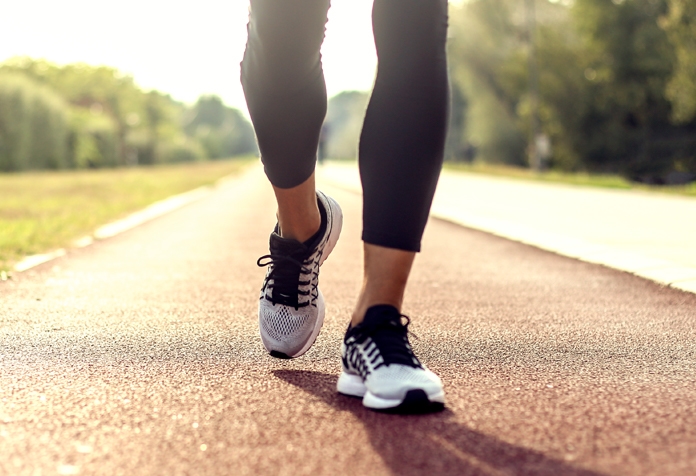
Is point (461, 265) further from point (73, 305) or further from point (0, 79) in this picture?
point (0, 79)

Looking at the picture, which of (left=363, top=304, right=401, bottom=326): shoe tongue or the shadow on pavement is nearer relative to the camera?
the shadow on pavement

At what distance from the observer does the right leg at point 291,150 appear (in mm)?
1966

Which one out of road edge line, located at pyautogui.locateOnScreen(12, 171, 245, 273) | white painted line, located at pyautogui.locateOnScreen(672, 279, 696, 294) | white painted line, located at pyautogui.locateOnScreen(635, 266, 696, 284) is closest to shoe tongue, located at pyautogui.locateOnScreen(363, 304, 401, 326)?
white painted line, located at pyautogui.locateOnScreen(672, 279, 696, 294)

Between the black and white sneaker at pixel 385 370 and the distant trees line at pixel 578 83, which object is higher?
the distant trees line at pixel 578 83

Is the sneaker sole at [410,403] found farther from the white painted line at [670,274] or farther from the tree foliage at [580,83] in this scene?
the tree foliage at [580,83]

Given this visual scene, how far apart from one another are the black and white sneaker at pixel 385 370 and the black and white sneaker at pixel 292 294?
294 mm

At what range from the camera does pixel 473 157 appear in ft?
164

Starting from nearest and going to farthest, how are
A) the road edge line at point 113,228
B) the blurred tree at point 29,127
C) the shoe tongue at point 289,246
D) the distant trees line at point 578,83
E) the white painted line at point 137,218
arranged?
the shoe tongue at point 289,246, the road edge line at point 113,228, the white painted line at point 137,218, the distant trees line at point 578,83, the blurred tree at point 29,127

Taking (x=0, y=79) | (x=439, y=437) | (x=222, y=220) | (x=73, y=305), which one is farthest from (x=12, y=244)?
(x=0, y=79)

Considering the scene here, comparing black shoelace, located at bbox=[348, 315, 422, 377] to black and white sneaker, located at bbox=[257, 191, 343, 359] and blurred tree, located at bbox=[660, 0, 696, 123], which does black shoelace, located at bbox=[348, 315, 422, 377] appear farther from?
blurred tree, located at bbox=[660, 0, 696, 123]

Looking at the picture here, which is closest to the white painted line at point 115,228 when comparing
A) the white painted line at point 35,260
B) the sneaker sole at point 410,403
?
the white painted line at point 35,260

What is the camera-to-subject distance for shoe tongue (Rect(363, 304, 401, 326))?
6.29 ft

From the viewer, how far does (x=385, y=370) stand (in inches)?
73.0

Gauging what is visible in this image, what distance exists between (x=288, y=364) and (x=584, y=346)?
0.93 meters
